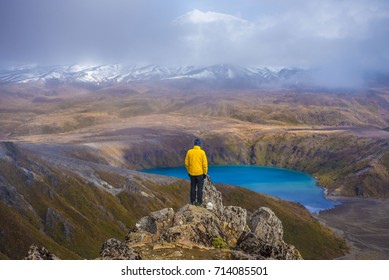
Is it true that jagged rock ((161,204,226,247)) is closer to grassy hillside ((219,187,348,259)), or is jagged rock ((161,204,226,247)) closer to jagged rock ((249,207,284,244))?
jagged rock ((249,207,284,244))

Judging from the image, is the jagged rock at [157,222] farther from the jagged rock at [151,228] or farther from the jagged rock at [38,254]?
the jagged rock at [38,254]

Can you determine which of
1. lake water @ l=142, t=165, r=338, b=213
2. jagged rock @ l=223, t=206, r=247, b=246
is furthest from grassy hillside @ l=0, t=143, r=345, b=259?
lake water @ l=142, t=165, r=338, b=213

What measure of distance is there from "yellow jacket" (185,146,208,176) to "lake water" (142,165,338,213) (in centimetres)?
8754

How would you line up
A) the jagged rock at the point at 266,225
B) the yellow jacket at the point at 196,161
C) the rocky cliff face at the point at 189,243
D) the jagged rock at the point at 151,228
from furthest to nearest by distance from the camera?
the jagged rock at the point at 266,225 < the yellow jacket at the point at 196,161 < the jagged rock at the point at 151,228 < the rocky cliff face at the point at 189,243

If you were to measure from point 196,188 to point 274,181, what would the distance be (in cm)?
11948

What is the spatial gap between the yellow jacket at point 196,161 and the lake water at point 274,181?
87.5 metres

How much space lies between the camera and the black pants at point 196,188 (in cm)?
1170

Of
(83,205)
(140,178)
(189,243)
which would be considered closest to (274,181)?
(140,178)

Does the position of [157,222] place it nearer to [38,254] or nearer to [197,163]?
[197,163]

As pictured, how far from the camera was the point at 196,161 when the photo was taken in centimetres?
1111

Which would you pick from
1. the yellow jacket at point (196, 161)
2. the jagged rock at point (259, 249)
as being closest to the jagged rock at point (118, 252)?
the jagged rock at point (259, 249)

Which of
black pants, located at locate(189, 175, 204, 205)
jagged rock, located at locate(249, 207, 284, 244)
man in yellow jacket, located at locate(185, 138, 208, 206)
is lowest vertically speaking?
jagged rock, located at locate(249, 207, 284, 244)

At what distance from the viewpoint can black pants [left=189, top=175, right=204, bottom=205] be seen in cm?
1170

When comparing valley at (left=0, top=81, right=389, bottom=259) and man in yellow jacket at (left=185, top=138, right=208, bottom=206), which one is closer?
man in yellow jacket at (left=185, top=138, right=208, bottom=206)
